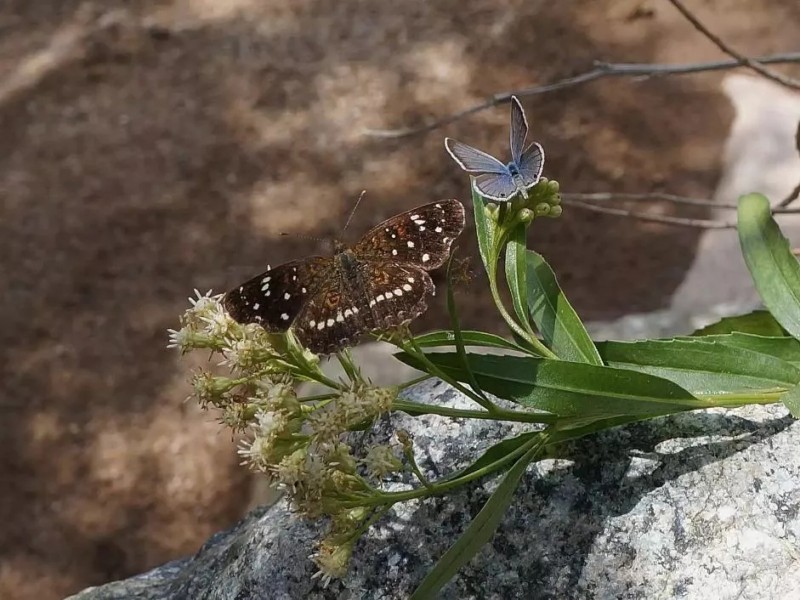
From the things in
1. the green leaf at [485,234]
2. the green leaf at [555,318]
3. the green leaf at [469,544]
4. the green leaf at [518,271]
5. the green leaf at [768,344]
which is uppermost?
the green leaf at [485,234]

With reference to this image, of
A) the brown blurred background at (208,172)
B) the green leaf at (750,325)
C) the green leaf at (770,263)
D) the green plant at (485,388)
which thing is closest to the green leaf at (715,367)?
the green plant at (485,388)

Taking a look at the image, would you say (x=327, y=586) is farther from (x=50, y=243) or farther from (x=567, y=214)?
(x=50, y=243)

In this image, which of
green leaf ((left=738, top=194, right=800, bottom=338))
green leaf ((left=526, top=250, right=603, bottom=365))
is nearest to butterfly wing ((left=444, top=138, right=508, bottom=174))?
green leaf ((left=526, top=250, right=603, bottom=365))

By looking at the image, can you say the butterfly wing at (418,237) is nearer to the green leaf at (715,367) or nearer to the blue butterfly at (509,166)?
the blue butterfly at (509,166)

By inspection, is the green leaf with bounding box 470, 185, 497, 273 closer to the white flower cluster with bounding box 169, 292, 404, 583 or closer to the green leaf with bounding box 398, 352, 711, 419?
the green leaf with bounding box 398, 352, 711, 419

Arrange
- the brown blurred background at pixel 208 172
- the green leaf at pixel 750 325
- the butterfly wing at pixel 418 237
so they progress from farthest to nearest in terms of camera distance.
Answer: the brown blurred background at pixel 208 172
the green leaf at pixel 750 325
the butterfly wing at pixel 418 237

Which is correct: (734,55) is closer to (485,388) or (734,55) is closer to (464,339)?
(464,339)

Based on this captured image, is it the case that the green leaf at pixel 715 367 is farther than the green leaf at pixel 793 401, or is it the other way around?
the green leaf at pixel 715 367
